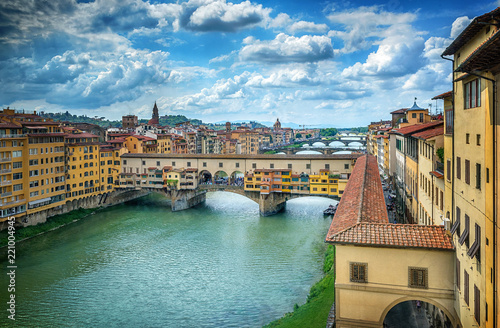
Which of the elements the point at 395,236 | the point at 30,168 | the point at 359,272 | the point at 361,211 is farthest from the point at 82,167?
the point at 395,236

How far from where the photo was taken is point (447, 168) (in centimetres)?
1048

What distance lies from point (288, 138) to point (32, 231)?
4455 inches

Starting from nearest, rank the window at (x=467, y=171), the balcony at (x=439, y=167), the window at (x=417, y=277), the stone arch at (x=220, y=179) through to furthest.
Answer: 1. the window at (x=467, y=171)
2. the window at (x=417, y=277)
3. the balcony at (x=439, y=167)
4. the stone arch at (x=220, y=179)

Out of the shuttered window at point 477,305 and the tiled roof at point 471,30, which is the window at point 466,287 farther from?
the tiled roof at point 471,30

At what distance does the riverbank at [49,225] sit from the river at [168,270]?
612mm

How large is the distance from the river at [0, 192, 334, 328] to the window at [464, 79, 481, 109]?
1056cm

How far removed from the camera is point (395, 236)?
10.1 m

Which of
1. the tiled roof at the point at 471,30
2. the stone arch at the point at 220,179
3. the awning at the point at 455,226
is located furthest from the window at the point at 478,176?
the stone arch at the point at 220,179

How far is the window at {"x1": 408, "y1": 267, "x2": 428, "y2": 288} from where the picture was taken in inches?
387

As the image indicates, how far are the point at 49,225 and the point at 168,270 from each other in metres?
Result: 13.3

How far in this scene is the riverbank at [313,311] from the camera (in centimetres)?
1347

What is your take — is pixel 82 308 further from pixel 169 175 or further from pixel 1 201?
pixel 169 175

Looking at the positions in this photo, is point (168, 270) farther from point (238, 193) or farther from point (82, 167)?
point (82, 167)

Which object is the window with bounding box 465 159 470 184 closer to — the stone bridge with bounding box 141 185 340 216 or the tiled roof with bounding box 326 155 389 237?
the tiled roof with bounding box 326 155 389 237
